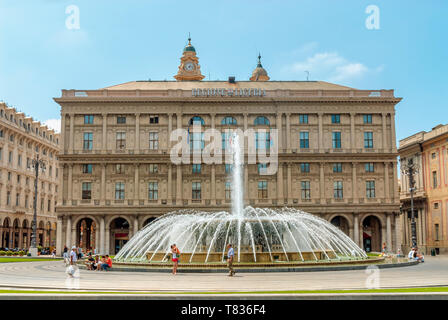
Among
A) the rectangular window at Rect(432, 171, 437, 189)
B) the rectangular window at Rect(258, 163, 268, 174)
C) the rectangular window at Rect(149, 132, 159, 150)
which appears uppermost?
the rectangular window at Rect(149, 132, 159, 150)

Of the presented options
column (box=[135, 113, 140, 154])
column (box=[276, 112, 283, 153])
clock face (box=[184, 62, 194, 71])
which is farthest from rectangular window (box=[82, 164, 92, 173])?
clock face (box=[184, 62, 194, 71])

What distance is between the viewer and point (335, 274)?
22.3 metres

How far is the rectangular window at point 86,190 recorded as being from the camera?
58.7 metres

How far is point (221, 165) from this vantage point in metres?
59.3

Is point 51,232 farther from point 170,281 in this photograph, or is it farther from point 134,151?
point 170,281

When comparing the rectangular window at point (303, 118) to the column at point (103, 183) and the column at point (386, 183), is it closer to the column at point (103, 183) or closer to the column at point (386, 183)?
the column at point (386, 183)

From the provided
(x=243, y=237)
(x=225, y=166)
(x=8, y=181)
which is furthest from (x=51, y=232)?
(x=243, y=237)

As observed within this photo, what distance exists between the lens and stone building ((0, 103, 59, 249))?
71.4 meters

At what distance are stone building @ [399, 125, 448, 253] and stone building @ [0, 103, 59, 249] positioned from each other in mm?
51183

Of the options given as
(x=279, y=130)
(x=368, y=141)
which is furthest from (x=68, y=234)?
(x=368, y=141)

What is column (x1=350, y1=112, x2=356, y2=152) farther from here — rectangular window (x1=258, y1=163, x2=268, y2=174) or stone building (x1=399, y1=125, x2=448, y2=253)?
rectangular window (x1=258, y1=163, x2=268, y2=174)

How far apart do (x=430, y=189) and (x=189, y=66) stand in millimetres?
47215

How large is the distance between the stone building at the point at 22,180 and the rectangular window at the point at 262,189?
34.1 meters
